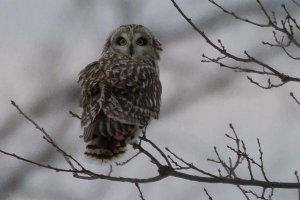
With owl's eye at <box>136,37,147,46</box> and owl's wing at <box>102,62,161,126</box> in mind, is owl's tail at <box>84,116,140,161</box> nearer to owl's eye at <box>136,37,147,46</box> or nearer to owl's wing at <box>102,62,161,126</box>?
owl's wing at <box>102,62,161,126</box>

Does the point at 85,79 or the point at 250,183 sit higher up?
the point at 85,79

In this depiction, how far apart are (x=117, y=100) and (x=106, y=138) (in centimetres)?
48

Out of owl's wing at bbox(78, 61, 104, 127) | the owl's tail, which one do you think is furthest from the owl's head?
the owl's tail

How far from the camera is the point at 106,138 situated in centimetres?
424

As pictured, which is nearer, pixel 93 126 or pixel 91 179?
pixel 91 179

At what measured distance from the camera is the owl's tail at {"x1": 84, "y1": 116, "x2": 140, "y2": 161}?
4.19 meters

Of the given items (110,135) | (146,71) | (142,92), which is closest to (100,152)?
(110,135)

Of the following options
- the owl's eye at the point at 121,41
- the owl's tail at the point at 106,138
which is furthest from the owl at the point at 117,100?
the owl's eye at the point at 121,41

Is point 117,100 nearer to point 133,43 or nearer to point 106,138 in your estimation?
point 106,138

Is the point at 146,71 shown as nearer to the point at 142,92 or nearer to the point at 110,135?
the point at 142,92

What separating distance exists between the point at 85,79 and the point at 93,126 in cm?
85

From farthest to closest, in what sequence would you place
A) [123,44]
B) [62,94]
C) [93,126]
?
[123,44] → [93,126] → [62,94]

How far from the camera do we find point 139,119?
15.2 ft

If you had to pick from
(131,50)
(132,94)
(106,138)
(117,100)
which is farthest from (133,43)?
(106,138)
